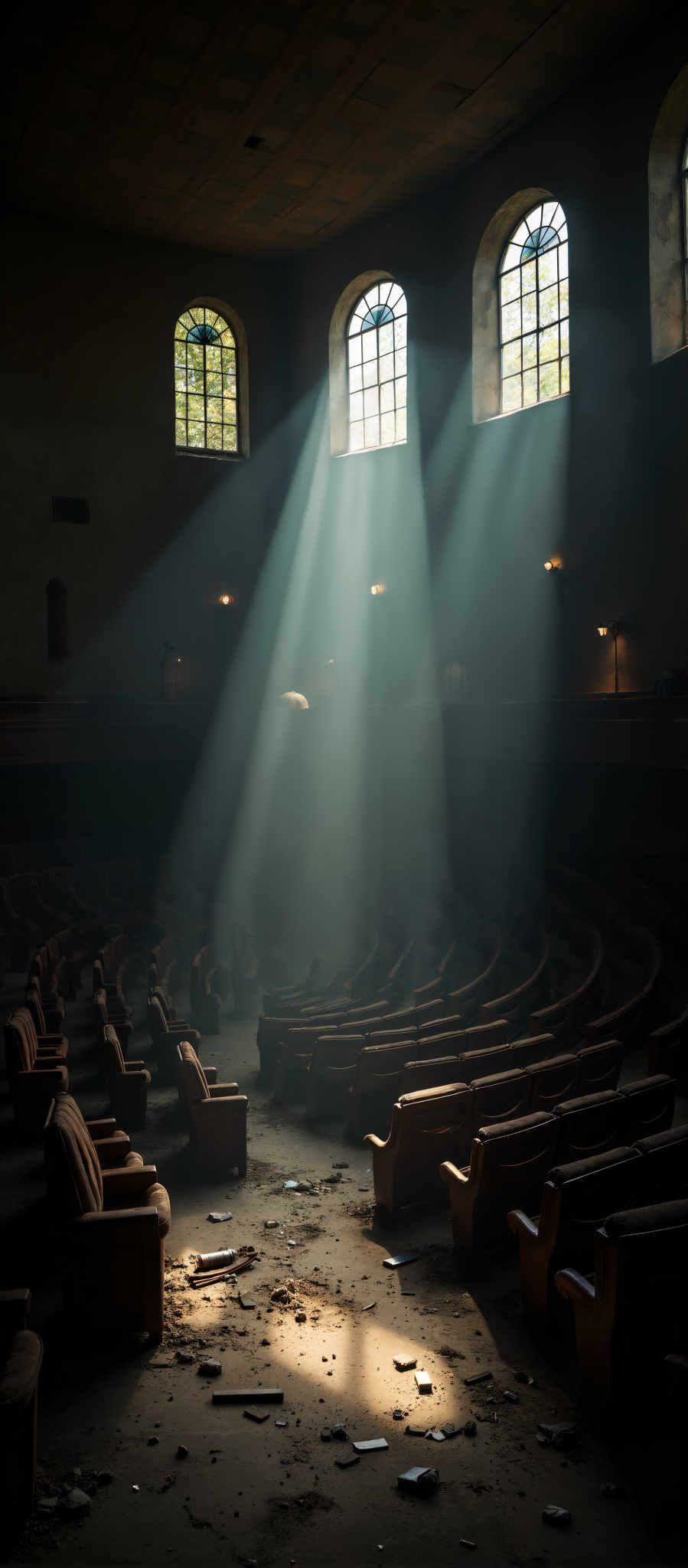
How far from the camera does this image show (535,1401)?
319 cm

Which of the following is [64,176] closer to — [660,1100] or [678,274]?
[678,274]

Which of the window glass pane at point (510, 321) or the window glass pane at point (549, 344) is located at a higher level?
the window glass pane at point (510, 321)

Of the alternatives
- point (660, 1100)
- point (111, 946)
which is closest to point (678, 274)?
point (111, 946)

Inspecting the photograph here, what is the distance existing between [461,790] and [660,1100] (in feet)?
26.6

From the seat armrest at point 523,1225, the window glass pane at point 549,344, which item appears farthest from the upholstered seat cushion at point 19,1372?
the window glass pane at point 549,344

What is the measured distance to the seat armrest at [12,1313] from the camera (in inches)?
117

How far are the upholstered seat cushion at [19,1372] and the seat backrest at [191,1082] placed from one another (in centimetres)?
247

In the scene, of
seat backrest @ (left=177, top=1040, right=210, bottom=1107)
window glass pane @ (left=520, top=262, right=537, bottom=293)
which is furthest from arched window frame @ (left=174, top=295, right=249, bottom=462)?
seat backrest @ (left=177, top=1040, right=210, bottom=1107)

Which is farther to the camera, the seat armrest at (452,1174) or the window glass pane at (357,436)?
the window glass pane at (357,436)

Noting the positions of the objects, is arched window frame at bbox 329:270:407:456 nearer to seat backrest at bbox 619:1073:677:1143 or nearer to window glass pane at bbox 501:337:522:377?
window glass pane at bbox 501:337:522:377

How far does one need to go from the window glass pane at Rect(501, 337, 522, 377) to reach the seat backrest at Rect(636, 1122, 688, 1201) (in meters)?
13.3

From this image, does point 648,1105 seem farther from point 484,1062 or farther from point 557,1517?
point 557,1517

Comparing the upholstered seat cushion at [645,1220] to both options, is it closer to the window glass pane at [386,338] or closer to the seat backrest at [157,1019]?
the seat backrest at [157,1019]

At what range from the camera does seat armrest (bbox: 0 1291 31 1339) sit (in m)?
2.97
